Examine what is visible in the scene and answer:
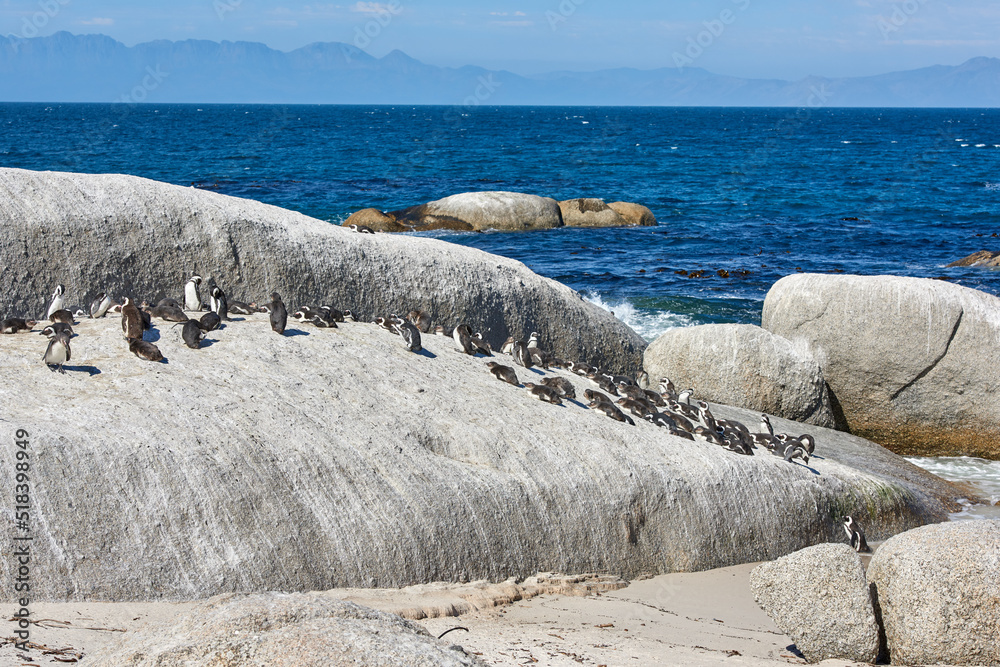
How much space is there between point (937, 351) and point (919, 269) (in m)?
16.5

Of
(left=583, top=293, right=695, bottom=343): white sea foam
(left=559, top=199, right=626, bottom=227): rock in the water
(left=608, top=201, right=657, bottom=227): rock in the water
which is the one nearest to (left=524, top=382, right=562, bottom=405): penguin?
(left=583, top=293, right=695, bottom=343): white sea foam

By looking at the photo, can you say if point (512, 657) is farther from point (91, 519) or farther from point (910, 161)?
point (910, 161)

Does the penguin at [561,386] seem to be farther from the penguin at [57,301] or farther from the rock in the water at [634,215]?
the rock in the water at [634,215]

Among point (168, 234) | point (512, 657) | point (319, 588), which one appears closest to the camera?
point (512, 657)

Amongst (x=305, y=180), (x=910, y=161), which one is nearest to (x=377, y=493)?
(x=305, y=180)

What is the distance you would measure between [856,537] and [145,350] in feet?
27.7

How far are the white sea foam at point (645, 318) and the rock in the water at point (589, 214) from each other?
39.1ft

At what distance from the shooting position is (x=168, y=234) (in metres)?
11.7

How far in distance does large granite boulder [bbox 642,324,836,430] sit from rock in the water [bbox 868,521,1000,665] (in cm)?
796

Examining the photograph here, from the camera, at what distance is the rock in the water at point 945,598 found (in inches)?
272

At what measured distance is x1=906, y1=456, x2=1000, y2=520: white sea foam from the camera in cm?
1291

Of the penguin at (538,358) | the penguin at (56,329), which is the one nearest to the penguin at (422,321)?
the penguin at (538,358)

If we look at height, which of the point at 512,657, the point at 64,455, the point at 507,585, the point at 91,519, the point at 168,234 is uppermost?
the point at 168,234

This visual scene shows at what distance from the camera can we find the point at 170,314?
32.2 feet
